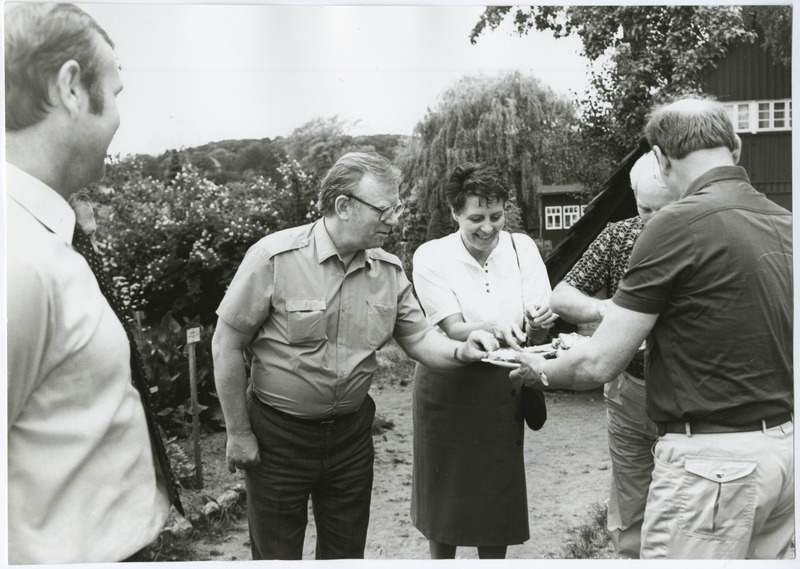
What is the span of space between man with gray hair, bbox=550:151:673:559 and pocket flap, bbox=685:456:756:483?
88 cm

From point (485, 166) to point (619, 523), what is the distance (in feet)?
5.78

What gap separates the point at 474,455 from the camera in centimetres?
329

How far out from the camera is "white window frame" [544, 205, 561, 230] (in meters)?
5.20

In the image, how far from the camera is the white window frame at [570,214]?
17.0 ft

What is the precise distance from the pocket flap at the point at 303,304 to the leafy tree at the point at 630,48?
1.55 metres

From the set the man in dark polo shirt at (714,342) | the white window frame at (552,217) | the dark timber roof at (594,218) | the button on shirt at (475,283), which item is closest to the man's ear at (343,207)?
the button on shirt at (475,283)

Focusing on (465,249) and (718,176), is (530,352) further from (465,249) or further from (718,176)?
(718,176)

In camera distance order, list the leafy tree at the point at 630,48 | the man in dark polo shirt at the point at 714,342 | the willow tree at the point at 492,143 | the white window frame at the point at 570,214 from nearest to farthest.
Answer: the man in dark polo shirt at the point at 714,342, the leafy tree at the point at 630,48, the willow tree at the point at 492,143, the white window frame at the point at 570,214

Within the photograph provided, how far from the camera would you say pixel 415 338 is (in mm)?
3186

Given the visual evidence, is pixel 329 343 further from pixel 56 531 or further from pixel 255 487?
pixel 56 531

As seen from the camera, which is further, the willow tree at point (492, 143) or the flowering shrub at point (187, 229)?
the flowering shrub at point (187, 229)

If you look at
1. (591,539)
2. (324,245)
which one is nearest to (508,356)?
(324,245)

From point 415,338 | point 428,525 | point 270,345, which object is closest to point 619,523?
point 428,525

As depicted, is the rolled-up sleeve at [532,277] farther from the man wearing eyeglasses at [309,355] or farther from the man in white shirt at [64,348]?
the man in white shirt at [64,348]
